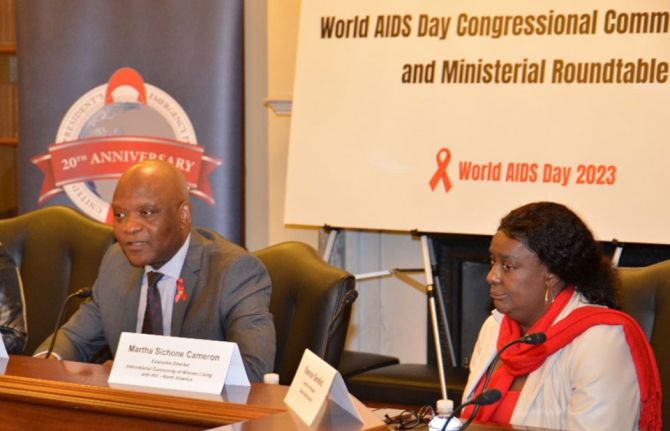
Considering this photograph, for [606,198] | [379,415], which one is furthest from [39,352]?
[606,198]

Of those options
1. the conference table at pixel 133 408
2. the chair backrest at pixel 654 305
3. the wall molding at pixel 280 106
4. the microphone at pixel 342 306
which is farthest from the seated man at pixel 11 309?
the wall molding at pixel 280 106

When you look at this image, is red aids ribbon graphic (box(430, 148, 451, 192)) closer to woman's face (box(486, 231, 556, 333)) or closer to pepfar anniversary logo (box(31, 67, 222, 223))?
pepfar anniversary logo (box(31, 67, 222, 223))

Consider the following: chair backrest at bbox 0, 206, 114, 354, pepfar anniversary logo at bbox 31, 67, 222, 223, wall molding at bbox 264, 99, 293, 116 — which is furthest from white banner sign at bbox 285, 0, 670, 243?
chair backrest at bbox 0, 206, 114, 354

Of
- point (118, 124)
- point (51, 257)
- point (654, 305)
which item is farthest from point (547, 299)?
point (118, 124)

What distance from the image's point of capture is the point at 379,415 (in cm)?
246

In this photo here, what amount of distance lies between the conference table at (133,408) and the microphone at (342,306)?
0.63m

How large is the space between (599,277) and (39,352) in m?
1.64

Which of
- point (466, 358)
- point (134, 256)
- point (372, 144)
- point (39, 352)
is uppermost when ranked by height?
point (372, 144)

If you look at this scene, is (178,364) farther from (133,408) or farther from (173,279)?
(173,279)

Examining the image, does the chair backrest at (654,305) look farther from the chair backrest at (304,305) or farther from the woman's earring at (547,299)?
the chair backrest at (304,305)

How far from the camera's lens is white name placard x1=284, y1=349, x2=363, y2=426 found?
A: 2.28 meters

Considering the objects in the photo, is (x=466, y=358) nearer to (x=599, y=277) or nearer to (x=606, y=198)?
(x=606, y=198)

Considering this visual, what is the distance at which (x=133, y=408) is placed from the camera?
251 centimetres

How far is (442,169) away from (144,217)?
1623mm
